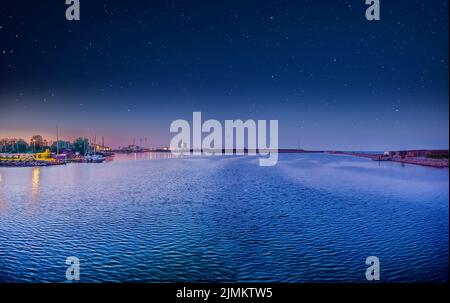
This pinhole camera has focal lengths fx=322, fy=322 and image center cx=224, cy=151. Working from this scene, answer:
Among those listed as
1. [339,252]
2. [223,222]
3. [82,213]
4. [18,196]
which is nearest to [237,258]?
[339,252]

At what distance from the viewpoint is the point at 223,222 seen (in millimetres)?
15500

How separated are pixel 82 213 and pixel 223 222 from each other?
772 centimetres

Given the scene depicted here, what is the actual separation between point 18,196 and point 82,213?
850cm
